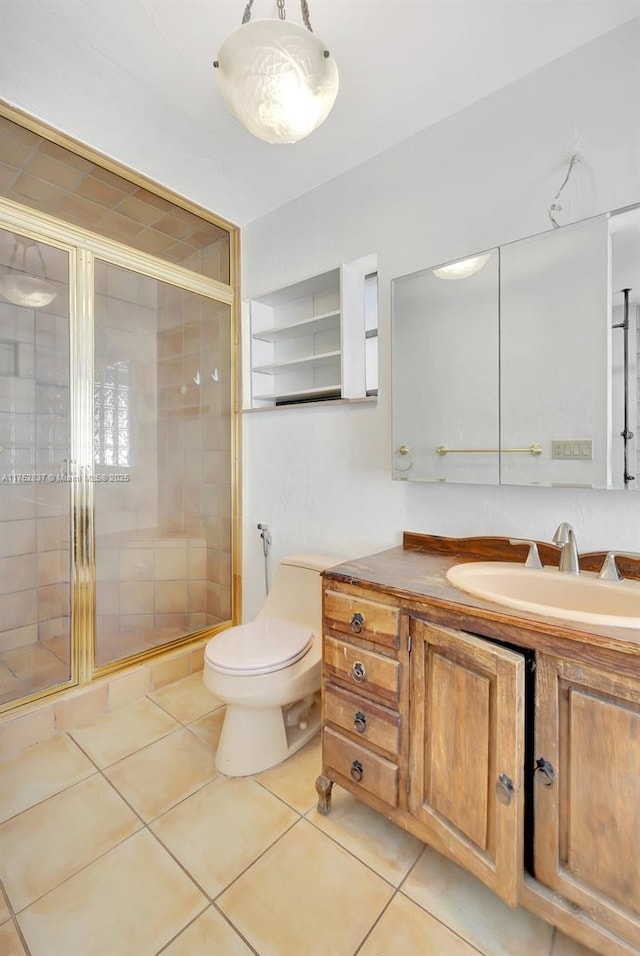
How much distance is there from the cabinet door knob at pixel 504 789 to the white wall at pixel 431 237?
75cm

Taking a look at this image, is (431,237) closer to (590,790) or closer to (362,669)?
(362,669)

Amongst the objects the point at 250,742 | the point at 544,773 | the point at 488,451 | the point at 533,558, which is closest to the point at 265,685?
the point at 250,742

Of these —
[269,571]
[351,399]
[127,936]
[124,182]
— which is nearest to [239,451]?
[269,571]

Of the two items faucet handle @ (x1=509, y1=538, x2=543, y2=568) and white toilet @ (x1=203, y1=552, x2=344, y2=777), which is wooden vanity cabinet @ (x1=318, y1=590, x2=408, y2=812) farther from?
faucet handle @ (x1=509, y1=538, x2=543, y2=568)

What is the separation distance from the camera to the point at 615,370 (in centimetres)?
124

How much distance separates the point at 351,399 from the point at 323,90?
1007 mm

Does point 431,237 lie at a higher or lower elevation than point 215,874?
higher

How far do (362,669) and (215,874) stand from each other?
686 mm

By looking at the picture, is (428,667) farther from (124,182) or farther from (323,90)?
(124,182)

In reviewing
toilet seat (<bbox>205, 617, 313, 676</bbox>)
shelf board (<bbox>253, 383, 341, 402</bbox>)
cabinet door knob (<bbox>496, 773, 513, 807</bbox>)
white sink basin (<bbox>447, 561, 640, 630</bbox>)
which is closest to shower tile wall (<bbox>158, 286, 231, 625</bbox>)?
shelf board (<bbox>253, 383, 341, 402</bbox>)

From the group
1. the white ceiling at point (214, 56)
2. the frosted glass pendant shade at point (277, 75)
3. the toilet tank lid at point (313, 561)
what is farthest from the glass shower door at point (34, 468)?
the frosted glass pendant shade at point (277, 75)

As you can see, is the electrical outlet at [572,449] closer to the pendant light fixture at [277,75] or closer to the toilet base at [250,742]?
the pendant light fixture at [277,75]

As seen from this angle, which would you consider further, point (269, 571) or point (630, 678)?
point (269, 571)

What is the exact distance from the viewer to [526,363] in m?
1.38
